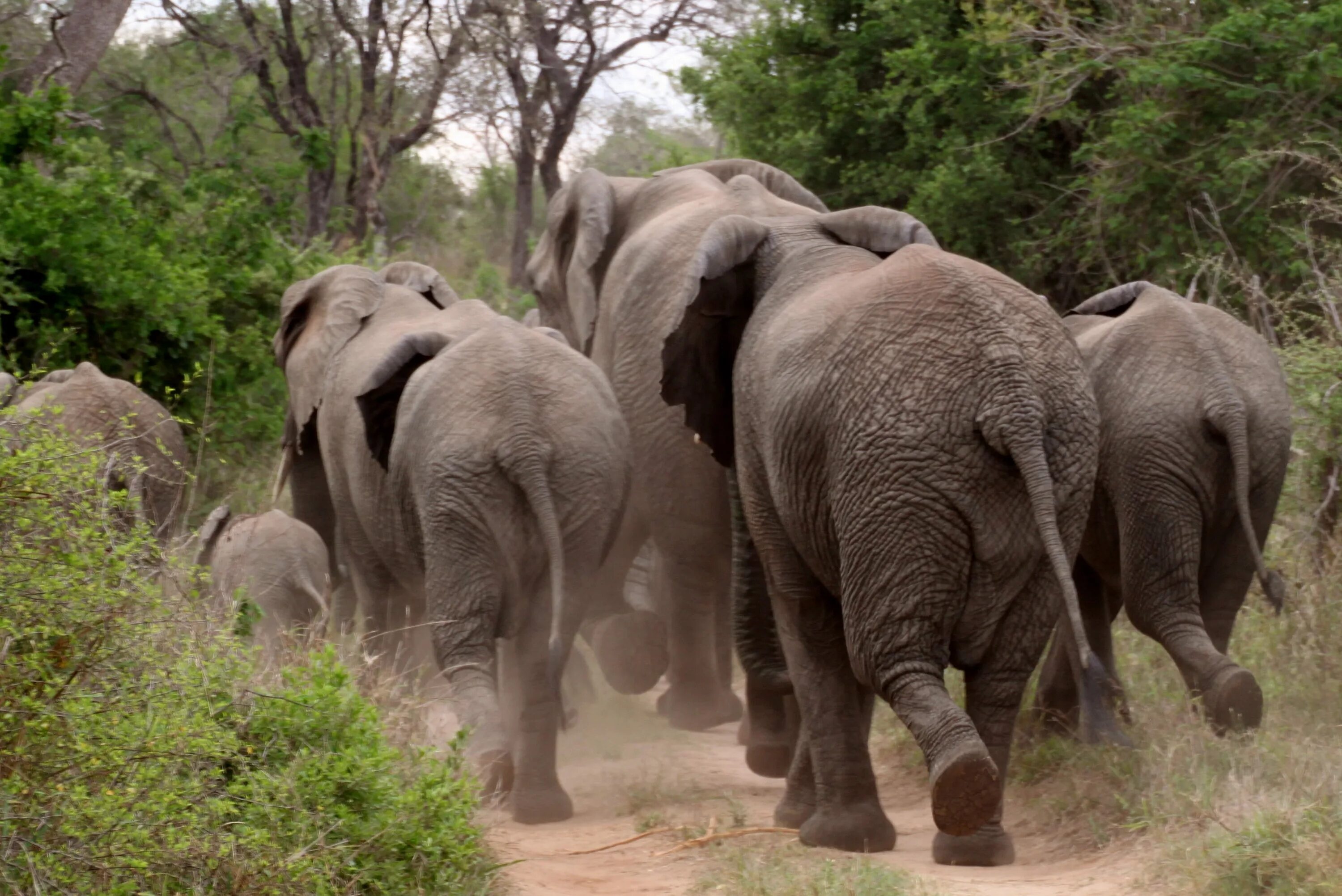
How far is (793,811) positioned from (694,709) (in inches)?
74.5

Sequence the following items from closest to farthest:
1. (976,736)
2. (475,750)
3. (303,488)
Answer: (976,736) < (475,750) < (303,488)

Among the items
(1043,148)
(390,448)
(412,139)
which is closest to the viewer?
(390,448)

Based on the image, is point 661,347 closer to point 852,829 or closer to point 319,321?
point 319,321

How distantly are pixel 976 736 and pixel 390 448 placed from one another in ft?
8.23

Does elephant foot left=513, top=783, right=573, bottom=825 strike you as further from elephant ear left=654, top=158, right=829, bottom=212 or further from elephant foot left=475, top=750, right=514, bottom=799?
elephant ear left=654, top=158, right=829, bottom=212

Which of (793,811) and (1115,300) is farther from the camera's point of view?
(1115,300)

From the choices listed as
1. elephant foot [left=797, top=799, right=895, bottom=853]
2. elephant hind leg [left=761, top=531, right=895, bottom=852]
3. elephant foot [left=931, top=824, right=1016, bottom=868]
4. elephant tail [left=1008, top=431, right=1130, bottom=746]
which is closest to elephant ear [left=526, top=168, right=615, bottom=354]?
elephant hind leg [left=761, top=531, right=895, bottom=852]

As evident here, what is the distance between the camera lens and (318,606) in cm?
675

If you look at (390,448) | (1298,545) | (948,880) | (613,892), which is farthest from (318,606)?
(1298,545)

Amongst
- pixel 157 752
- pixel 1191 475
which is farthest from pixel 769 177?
pixel 157 752

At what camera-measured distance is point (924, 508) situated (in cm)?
433

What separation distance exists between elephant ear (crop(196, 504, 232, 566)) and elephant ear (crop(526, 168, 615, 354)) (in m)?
1.47

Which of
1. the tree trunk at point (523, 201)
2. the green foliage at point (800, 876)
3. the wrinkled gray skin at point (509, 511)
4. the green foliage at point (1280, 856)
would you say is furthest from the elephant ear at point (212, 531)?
the tree trunk at point (523, 201)

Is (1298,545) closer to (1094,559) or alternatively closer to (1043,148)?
(1094,559)
